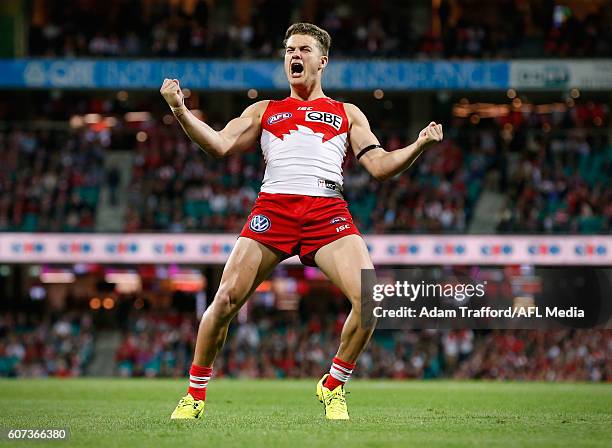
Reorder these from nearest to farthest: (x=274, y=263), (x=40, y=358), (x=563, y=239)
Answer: (x=274, y=263), (x=563, y=239), (x=40, y=358)

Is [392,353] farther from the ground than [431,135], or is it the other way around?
[431,135]

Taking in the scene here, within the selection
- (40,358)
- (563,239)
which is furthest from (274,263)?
(40,358)

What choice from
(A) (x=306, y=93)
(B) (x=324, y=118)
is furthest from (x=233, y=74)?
(B) (x=324, y=118)

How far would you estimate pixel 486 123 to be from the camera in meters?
33.7

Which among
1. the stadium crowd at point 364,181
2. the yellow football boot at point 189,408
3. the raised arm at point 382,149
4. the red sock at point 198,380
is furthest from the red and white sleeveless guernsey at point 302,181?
the stadium crowd at point 364,181

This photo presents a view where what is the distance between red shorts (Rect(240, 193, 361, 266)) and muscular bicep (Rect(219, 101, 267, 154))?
48cm

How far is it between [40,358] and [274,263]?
21.7 m

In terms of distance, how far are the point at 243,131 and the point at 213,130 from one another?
24 centimetres

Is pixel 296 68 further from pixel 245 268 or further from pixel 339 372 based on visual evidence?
pixel 339 372

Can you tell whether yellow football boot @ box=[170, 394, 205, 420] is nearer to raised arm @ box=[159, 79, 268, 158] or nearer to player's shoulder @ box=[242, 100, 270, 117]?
raised arm @ box=[159, 79, 268, 158]

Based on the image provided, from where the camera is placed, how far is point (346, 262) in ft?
26.7

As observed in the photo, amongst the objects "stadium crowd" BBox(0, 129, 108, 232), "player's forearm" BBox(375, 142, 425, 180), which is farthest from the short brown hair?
"stadium crowd" BBox(0, 129, 108, 232)

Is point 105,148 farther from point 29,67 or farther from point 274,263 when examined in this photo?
point 274,263

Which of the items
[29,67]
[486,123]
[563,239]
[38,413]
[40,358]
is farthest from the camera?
[486,123]
